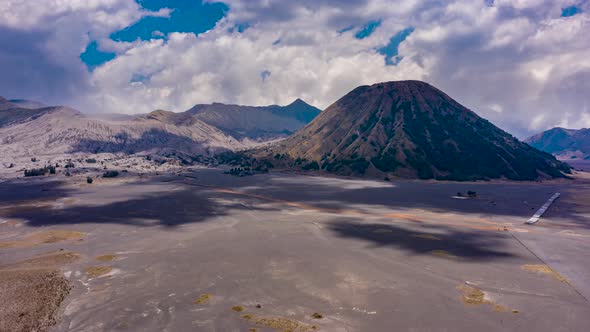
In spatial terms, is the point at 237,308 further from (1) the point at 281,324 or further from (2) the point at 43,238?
(2) the point at 43,238

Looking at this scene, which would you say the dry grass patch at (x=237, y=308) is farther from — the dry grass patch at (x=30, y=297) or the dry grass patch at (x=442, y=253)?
the dry grass patch at (x=442, y=253)

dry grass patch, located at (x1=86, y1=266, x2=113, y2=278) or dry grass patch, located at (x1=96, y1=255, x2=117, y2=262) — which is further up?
dry grass patch, located at (x1=96, y1=255, x2=117, y2=262)

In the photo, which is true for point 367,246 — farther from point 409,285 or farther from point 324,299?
point 324,299

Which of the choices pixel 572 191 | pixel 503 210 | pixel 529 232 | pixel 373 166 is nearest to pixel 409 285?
pixel 529 232

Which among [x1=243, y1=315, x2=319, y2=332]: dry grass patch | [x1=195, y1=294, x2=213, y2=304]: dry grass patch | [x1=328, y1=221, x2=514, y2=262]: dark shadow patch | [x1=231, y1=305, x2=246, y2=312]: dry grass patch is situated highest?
[x1=328, y1=221, x2=514, y2=262]: dark shadow patch

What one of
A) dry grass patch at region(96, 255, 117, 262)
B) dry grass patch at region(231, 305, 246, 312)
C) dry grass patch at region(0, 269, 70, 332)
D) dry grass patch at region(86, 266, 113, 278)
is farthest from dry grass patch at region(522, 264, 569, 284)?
dry grass patch at region(96, 255, 117, 262)

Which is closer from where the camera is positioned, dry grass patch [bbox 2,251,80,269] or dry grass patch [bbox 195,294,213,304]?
dry grass patch [bbox 195,294,213,304]

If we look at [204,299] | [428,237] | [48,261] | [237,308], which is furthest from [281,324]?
[428,237]

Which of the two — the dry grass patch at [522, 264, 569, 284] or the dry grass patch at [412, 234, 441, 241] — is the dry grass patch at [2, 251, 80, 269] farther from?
the dry grass patch at [522, 264, 569, 284]

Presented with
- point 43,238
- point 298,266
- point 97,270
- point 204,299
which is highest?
point 43,238
